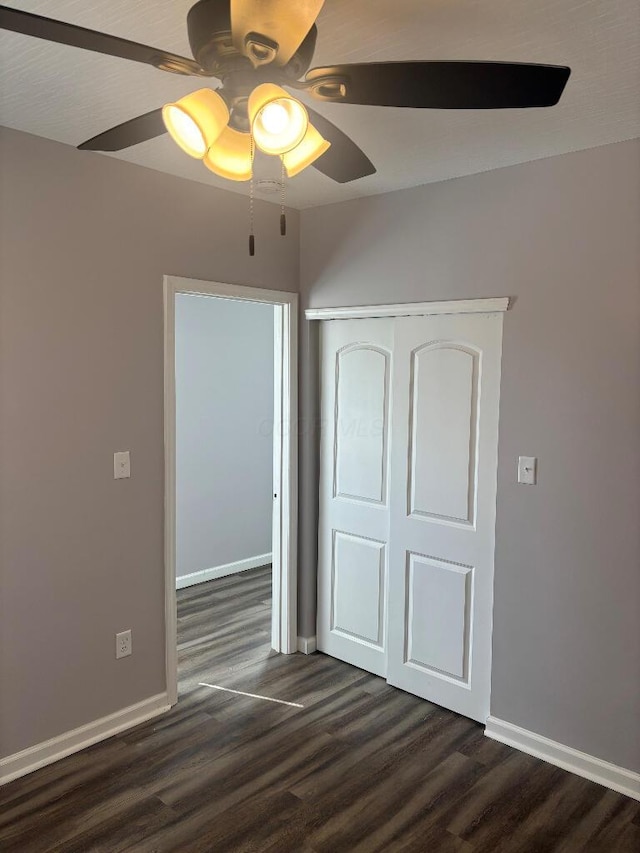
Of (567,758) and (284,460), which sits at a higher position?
(284,460)

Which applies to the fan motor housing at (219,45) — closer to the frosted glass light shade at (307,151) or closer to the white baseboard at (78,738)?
the frosted glass light shade at (307,151)

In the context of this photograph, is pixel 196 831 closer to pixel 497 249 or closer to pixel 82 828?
pixel 82 828

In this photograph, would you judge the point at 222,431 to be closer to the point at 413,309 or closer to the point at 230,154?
the point at 413,309

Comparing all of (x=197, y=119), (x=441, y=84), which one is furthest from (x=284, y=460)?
(x=441, y=84)

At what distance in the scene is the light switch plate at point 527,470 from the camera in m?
2.70

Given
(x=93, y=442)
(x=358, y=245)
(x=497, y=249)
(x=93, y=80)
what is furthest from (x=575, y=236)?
(x=93, y=442)

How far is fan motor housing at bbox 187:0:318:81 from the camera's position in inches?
48.2

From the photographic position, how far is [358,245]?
10.8 ft

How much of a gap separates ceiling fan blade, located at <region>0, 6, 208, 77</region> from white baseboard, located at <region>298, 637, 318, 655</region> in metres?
3.13

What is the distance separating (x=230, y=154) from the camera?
59.3 inches

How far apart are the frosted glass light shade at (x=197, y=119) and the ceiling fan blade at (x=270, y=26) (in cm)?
12

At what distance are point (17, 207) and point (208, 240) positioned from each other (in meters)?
0.90

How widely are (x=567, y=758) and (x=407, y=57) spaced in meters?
2.69

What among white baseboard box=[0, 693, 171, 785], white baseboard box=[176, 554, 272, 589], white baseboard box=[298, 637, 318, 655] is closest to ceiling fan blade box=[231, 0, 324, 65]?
white baseboard box=[0, 693, 171, 785]
